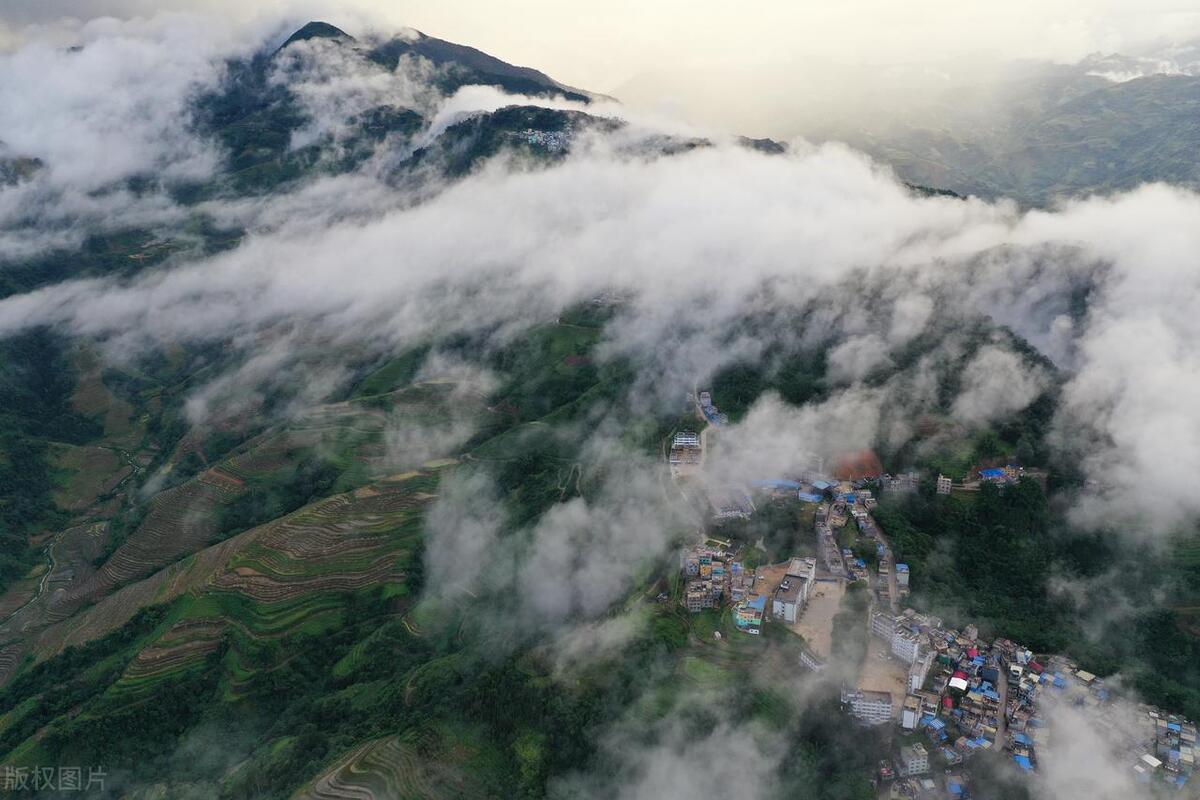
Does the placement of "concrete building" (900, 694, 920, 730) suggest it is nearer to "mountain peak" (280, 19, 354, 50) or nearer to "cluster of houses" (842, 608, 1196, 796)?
"cluster of houses" (842, 608, 1196, 796)

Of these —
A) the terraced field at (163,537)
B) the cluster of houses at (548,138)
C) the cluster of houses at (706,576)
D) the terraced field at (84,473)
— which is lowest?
the terraced field at (84,473)

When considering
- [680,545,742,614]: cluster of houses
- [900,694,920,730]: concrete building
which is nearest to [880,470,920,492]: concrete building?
[680,545,742,614]: cluster of houses

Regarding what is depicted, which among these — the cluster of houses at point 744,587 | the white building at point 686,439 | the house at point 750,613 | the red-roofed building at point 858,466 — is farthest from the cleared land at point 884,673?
the white building at point 686,439

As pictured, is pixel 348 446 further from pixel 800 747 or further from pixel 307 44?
pixel 307 44

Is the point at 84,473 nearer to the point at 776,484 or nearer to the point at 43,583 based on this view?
the point at 43,583

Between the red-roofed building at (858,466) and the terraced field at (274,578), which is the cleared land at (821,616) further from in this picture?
the terraced field at (274,578)

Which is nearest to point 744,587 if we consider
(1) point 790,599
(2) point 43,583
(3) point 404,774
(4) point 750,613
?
(4) point 750,613
